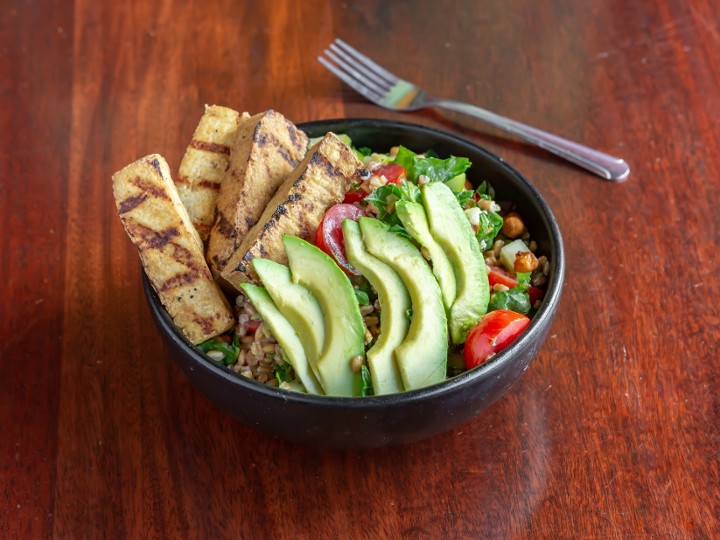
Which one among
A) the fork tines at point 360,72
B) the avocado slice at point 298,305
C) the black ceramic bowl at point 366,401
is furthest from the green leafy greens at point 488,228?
the fork tines at point 360,72

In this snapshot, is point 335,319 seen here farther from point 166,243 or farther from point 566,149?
point 566,149

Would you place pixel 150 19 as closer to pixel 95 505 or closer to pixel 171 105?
pixel 171 105

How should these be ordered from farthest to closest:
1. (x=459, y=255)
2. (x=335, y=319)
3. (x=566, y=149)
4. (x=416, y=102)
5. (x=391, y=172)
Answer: (x=416, y=102), (x=566, y=149), (x=391, y=172), (x=459, y=255), (x=335, y=319)

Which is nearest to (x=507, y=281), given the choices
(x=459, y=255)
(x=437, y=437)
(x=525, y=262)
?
(x=525, y=262)

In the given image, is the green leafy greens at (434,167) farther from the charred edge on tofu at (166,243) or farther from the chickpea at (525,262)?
the charred edge on tofu at (166,243)

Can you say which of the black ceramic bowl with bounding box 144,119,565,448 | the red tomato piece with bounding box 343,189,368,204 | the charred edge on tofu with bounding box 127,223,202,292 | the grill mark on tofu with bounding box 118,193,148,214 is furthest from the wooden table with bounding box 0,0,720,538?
the red tomato piece with bounding box 343,189,368,204

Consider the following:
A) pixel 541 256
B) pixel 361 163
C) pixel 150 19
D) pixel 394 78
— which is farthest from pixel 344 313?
pixel 150 19

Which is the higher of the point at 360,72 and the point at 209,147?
the point at 209,147

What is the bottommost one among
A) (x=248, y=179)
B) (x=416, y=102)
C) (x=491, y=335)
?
(x=416, y=102)
